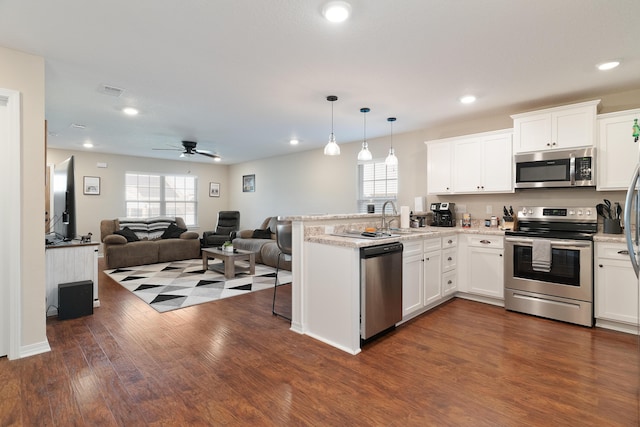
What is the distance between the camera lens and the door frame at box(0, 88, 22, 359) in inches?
95.2

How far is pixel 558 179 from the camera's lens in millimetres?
3529

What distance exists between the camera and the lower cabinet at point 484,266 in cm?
371

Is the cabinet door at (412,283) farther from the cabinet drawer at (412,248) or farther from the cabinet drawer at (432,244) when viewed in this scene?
the cabinet drawer at (432,244)

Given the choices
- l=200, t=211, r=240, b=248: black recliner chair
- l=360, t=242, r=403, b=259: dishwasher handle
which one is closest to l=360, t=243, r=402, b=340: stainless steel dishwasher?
l=360, t=242, r=403, b=259: dishwasher handle

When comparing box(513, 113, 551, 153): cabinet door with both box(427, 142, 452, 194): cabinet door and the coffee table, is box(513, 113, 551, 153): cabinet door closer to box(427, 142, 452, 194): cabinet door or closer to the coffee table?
box(427, 142, 452, 194): cabinet door

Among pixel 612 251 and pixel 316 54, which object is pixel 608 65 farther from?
pixel 316 54

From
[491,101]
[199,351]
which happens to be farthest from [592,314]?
[199,351]

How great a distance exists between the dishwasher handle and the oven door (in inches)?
60.5

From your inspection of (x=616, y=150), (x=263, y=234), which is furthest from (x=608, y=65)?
(x=263, y=234)

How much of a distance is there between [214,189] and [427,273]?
718 cm

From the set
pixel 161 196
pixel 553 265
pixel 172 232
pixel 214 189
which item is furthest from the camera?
pixel 214 189

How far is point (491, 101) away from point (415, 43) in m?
1.83

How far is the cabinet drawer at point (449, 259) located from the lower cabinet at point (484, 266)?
14 centimetres

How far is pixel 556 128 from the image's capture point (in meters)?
3.50
